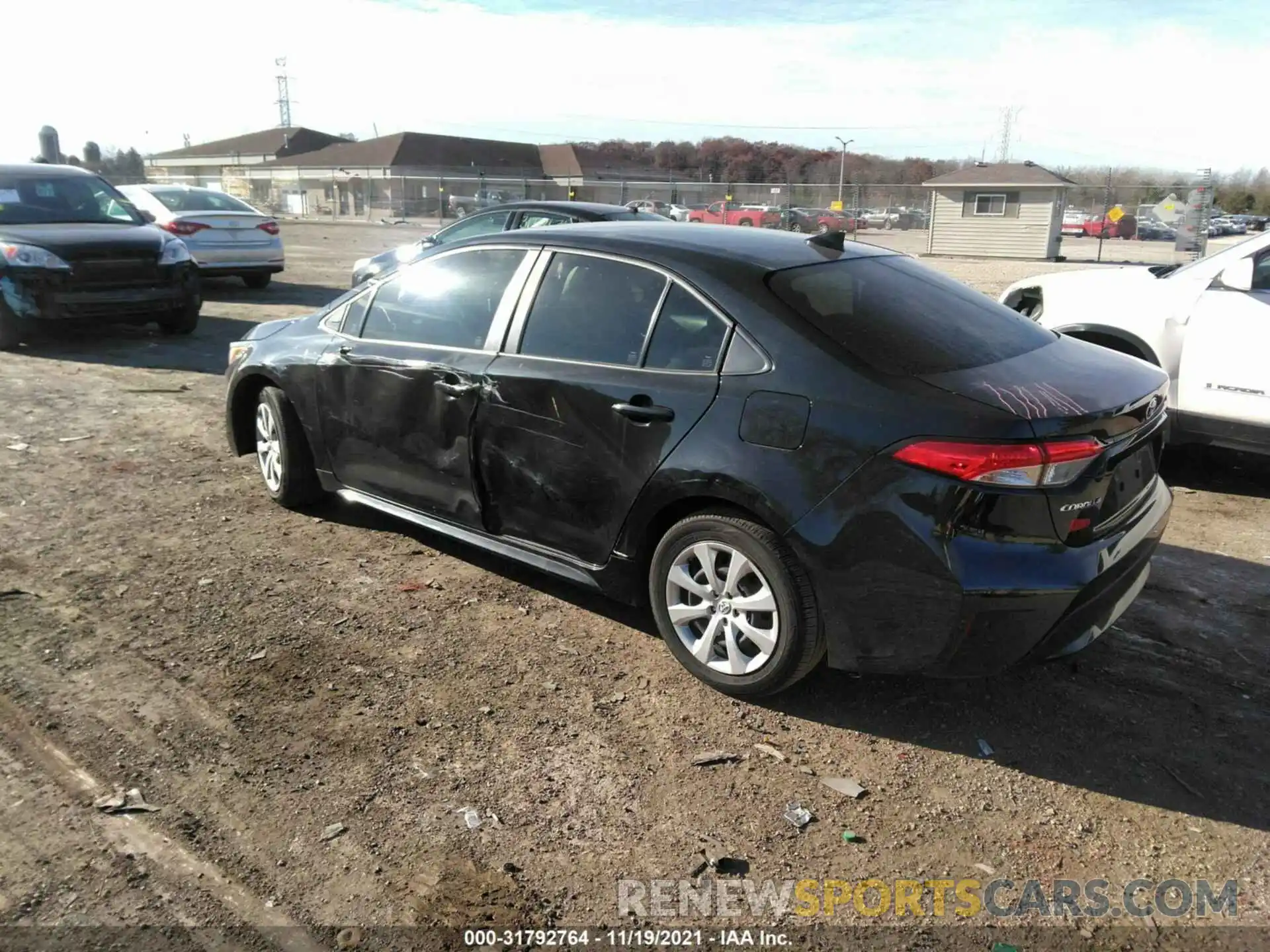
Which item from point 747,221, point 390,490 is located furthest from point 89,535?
point 747,221

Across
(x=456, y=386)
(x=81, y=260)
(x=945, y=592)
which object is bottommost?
(x=945, y=592)

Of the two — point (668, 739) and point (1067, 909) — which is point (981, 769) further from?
point (668, 739)

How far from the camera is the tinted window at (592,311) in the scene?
3.77 meters

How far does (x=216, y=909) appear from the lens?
254cm

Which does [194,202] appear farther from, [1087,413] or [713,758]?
[1087,413]

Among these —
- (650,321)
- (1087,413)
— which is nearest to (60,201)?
(650,321)

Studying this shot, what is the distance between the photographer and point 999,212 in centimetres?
3459

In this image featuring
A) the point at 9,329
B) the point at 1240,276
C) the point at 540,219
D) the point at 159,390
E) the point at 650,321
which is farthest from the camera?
Answer: the point at 540,219

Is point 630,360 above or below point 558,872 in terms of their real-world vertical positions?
above

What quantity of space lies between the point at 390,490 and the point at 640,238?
1.73 meters

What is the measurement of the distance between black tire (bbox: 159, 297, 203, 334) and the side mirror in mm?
9752

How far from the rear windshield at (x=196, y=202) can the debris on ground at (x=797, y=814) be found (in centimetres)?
1356

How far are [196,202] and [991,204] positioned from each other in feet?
A: 93.5

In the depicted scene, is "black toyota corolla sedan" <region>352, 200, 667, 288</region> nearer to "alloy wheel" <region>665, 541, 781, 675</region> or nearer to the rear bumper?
"alloy wheel" <region>665, 541, 781, 675</region>
